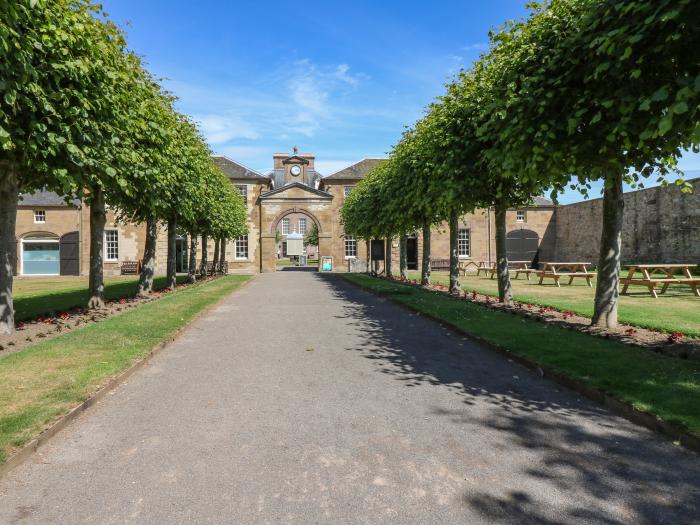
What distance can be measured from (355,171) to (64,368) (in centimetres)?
3956

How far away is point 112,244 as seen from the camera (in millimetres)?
38250

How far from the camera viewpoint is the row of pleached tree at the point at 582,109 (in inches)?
202

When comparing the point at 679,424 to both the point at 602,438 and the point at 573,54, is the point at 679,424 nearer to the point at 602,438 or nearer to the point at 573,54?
the point at 602,438

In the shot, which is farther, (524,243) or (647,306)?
(524,243)

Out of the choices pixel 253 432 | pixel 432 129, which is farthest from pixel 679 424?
pixel 432 129

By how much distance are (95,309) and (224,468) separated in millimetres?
10764

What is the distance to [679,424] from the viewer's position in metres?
3.94

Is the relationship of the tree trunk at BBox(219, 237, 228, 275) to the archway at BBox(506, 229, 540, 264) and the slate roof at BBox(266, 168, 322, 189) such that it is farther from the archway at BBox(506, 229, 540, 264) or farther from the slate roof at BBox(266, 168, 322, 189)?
the archway at BBox(506, 229, 540, 264)

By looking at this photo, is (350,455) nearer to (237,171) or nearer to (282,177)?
(237,171)

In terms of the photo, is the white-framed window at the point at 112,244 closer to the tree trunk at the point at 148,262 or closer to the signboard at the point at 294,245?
the tree trunk at the point at 148,262

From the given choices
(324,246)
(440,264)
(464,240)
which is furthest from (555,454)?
(464,240)

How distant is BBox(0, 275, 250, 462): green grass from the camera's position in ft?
13.5

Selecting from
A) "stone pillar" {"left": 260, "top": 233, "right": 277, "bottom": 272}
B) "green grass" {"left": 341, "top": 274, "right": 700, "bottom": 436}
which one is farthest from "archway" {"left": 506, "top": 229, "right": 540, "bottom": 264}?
"green grass" {"left": 341, "top": 274, "right": 700, "bottom": 436}

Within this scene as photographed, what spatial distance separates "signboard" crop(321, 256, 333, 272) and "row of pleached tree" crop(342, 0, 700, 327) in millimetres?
27605
